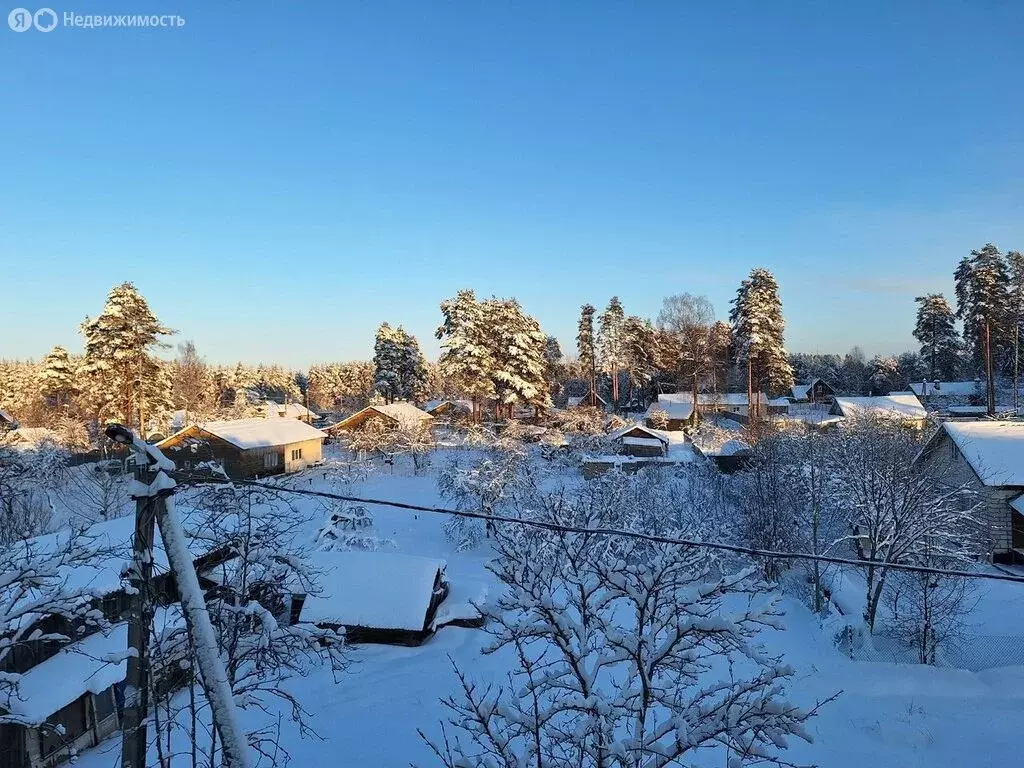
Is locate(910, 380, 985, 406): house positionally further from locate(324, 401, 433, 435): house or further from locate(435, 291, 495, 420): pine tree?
locate(324, 401, 433, 435): house

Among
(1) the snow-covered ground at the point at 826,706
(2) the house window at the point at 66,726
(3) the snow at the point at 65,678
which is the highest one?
(3) the snow at the point at 65,678

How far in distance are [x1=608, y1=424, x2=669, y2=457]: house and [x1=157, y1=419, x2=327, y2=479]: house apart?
72.8 ft

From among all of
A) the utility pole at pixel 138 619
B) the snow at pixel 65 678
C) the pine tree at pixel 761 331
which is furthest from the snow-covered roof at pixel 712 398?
the utility pole at pixel 138 619

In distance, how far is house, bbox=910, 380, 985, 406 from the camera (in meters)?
54.0

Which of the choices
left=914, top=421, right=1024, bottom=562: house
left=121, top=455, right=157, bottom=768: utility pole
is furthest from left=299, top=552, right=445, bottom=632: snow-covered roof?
left=914, top=421, right=1024, bottom=562: house

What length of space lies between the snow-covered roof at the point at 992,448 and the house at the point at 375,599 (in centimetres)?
1888

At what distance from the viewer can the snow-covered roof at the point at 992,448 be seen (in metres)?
20.0

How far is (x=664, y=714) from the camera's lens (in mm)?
12047

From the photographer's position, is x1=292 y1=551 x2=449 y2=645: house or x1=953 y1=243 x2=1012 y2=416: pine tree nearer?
x1=292 y1=551 x2=449 y2=645: house

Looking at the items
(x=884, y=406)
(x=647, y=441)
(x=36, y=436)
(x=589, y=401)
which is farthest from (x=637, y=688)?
(x=589, y=401)

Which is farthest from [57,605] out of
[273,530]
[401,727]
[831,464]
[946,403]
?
[946,403]

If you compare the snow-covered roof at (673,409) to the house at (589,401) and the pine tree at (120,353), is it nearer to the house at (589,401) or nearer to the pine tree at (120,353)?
the house at (589,401)

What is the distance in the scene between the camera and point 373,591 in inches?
677

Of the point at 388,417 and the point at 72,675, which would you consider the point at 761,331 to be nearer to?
the point at 388,417
